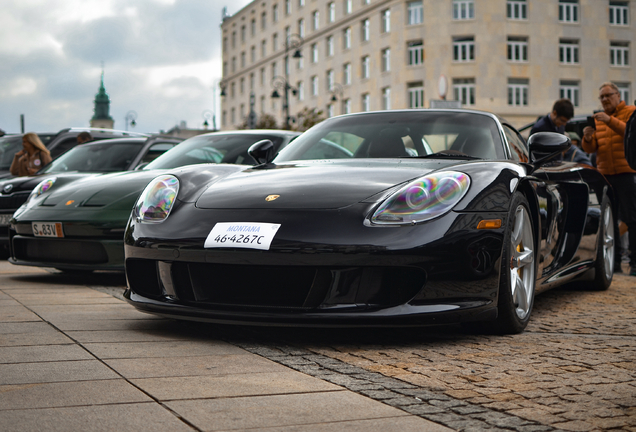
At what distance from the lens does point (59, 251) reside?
5.84m

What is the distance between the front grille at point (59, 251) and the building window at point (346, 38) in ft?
169

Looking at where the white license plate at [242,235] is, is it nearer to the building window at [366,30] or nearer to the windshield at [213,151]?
the windshield at [213,151]

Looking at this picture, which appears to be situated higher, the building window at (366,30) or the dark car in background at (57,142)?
the building window at (366,30)

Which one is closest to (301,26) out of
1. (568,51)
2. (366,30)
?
(366,30)

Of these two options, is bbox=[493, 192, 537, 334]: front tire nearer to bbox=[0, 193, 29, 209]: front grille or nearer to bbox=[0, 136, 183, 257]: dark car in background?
bbox=[0, 136, 183, 257]: dark car in background

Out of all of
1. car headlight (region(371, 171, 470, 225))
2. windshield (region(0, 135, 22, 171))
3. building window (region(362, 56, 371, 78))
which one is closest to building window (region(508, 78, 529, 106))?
A: building window (region(362, 56, 371, 78))

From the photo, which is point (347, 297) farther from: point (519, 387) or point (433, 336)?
point (519, 387)

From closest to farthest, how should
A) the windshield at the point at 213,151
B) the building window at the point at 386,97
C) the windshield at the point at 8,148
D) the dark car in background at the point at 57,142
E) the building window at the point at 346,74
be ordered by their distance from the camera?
the windshield at the point at 213,151, the dark car in background at the point at 57,142, the windshield at the point at 8,148, the building window at the point at 386,97, the building window at the point at 346,74

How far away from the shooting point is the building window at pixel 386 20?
165 ft

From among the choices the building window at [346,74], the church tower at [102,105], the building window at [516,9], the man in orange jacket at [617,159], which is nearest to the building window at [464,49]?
the building window at [516,9]

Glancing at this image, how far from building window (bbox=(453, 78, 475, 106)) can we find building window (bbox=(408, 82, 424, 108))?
208 centimetres

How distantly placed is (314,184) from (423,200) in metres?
0.56

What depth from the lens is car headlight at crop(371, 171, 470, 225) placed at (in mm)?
3494

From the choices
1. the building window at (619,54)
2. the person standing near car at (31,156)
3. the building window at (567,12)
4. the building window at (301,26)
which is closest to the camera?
the person standing near car at (31,156)
